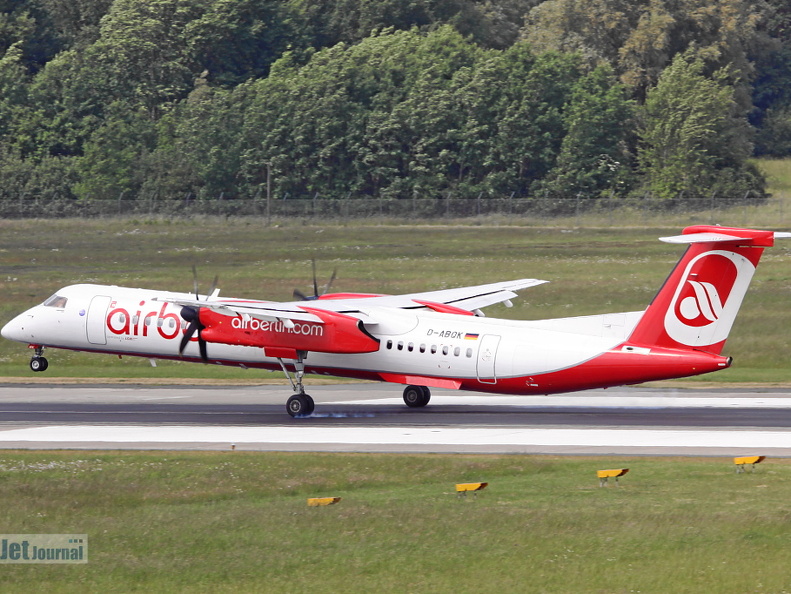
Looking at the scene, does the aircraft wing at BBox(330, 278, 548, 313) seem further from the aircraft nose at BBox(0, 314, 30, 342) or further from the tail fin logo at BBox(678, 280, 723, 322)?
the aircraft nose at BBox(0, 314, 30, 342)

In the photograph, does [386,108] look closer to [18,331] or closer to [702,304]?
[18,331]

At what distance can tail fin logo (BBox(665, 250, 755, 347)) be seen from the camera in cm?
2672

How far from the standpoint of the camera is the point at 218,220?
310 ft

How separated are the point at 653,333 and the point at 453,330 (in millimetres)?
5200

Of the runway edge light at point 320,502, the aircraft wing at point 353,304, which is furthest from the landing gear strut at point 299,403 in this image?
the runway edge light at point 320,502

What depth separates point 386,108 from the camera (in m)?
104

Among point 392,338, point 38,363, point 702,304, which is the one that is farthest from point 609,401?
point 38,363

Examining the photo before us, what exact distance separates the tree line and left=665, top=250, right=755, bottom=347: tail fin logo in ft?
211

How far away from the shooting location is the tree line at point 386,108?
3927 inches

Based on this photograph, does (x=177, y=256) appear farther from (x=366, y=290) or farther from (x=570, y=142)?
(x=570, y=142)

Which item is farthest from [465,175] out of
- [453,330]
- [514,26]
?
[453,330]

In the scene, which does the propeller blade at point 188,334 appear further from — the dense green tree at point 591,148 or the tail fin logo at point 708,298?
the dense green tree at point 591,148

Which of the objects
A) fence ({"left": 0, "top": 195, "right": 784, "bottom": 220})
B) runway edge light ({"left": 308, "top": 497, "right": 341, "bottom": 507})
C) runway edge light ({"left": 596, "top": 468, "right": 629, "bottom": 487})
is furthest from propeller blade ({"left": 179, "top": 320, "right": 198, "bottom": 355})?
fence ({"left": 0, "top": 195, "right": 784, "bottom": 220})

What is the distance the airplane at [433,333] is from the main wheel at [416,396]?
39mm
